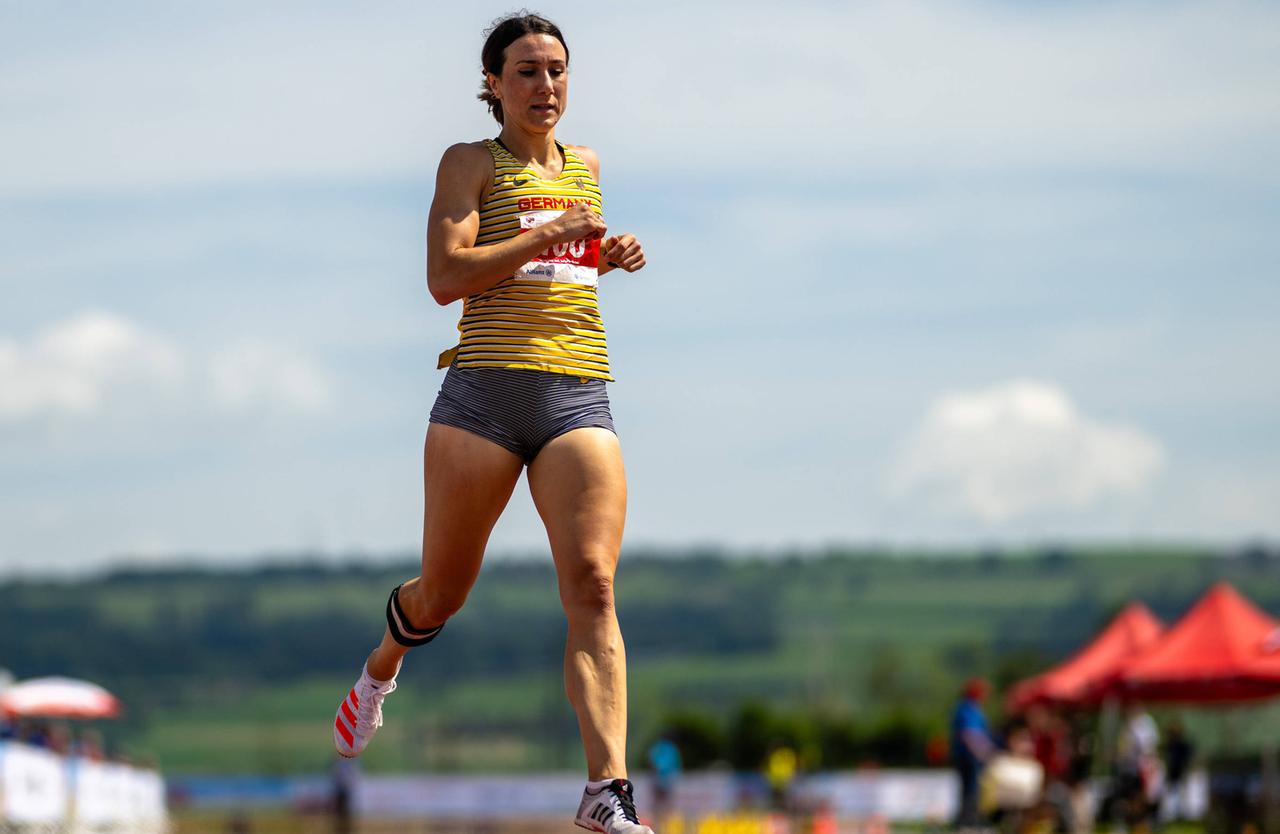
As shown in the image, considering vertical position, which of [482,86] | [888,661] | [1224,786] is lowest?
[1224,786]

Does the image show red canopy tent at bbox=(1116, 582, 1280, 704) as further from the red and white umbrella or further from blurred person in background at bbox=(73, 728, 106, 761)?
the red and white umbrella

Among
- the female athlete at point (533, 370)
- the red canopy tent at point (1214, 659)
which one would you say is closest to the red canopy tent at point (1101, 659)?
the red canopy tent at point (1214, 659)

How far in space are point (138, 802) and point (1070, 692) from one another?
1224 cm

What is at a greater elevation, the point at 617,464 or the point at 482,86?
the point at 482,86

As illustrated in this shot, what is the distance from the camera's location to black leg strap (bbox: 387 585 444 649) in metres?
6.82

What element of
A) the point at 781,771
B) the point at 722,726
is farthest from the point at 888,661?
the point at 781,771

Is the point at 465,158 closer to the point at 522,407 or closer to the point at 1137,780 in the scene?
the point at 522,407

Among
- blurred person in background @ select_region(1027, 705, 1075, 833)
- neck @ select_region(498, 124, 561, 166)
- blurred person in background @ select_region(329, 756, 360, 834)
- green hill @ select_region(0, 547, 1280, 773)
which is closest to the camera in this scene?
neck @ select_region(498, 124, 561, 166)

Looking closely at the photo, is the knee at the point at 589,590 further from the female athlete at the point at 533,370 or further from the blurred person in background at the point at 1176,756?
the blurred person in background at the point at 1176,756

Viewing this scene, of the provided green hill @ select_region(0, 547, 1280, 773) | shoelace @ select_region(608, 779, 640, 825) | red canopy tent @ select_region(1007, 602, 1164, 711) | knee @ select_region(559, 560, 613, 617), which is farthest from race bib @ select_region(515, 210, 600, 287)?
green hill @ select_region(0, 547, 1280, 773)

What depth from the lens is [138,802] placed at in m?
27.3

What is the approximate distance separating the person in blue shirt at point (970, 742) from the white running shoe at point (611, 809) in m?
13.4

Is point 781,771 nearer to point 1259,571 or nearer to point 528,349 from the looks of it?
point 528,349

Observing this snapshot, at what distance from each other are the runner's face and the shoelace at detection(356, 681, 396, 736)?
1992 millimetres
